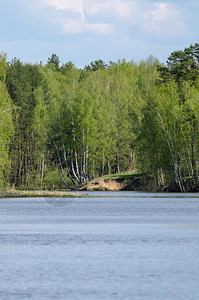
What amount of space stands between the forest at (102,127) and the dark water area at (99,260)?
82.7 ft

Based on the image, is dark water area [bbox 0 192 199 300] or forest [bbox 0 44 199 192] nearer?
dark water area [bbox 0 192 199 300]

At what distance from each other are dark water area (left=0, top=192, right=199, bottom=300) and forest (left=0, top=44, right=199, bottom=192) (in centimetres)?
2521

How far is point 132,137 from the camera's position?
8888 cm

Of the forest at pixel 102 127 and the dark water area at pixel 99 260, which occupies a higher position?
the forest at pixel 102 127

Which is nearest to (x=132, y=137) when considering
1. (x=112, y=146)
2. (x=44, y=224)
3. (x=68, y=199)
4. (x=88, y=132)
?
(x=112, y=146)

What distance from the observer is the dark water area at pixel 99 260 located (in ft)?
47.2

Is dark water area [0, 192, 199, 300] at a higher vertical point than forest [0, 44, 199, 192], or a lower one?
lower

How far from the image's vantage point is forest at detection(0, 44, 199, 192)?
69.0 m

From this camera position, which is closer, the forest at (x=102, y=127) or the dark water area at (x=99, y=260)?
the dark water area at (x=99, y=260)

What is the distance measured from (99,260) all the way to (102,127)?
63610mm

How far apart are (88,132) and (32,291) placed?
66.8 meters

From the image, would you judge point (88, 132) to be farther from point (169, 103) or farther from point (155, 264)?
point (155, 264)

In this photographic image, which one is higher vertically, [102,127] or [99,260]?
[102,127]

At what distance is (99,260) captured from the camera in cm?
1914
